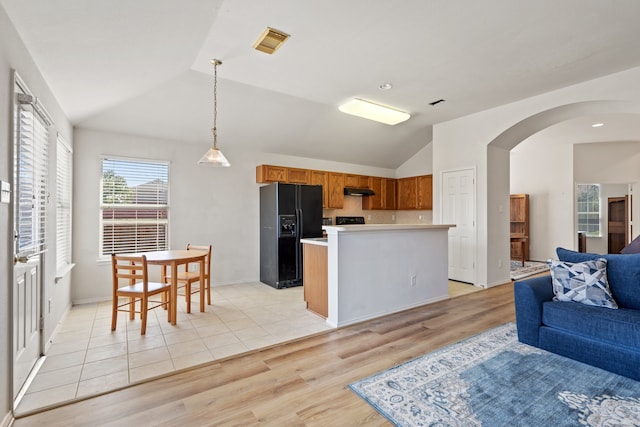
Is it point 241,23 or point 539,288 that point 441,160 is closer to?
point 539,288

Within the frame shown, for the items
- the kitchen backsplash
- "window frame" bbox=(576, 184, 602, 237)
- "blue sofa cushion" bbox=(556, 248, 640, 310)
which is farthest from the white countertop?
"window frame" bbox=(576, 184, 602, 237)

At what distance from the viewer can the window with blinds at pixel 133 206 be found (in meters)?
4.41

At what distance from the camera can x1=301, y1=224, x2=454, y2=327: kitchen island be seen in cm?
328

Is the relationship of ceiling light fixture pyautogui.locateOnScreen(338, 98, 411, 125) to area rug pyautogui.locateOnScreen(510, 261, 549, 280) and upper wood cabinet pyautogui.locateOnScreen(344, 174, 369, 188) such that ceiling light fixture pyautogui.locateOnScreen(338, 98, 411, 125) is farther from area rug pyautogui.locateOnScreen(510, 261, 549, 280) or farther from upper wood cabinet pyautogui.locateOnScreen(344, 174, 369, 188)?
area rug pyautogui.locateOnScreen(510, 261, 549, 280)

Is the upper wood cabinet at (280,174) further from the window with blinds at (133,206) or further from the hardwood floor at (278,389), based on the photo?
the hardwood floor at (278,389)

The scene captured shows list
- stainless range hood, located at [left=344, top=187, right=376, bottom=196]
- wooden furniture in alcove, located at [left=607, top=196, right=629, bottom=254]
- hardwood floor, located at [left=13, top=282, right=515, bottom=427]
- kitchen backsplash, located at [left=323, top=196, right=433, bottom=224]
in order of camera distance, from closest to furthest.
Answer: hardwood floor, located at [left=13, top=282, right=515, bottom=427]
stainless range hood, located at [left=344, top=187, right=376, bottom=196]
kitchen backsplash, located at [left=323, top=196, right=433, bottom=224]
wooden furniture in alcove, located at [left=607, top=196, right=629, bottom=254]

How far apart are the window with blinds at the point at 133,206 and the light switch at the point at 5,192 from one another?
2.83 meters

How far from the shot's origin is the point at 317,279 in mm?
3674

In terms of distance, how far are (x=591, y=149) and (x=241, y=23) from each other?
8789mm

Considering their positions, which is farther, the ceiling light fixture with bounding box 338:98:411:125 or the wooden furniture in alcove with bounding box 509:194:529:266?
the wooden furniture in alcove with bounding box 509:194:529:266

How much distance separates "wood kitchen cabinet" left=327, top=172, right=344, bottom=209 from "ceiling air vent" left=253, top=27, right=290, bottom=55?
11.6 ft

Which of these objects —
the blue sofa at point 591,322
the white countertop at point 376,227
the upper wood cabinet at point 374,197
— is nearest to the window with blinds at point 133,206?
the white countertop at point 376,227

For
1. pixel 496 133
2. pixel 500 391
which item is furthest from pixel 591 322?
pixel 496 133

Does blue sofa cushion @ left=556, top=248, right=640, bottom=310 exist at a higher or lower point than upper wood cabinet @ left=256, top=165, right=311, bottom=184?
lower
